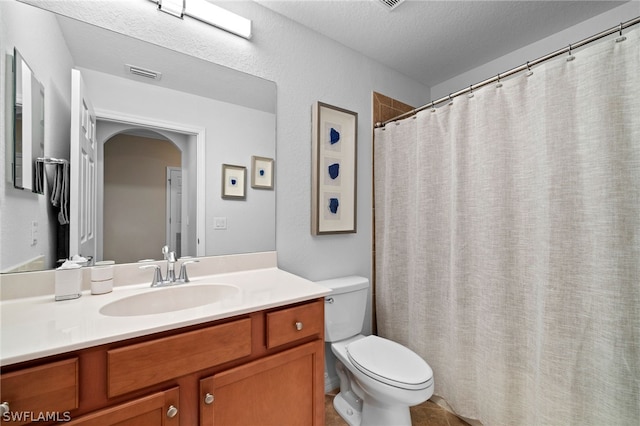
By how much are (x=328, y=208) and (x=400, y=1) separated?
125cm

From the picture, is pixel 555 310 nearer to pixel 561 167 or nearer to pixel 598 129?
pixel 561 167

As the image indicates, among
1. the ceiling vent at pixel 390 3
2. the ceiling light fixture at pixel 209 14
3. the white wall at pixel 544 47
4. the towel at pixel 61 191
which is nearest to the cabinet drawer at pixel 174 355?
the towel at pixel 61 191

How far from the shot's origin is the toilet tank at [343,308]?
1.64 metres

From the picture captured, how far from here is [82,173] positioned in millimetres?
1121

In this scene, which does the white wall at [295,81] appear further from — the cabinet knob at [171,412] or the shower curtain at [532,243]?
the cabinet knob at [171,412]

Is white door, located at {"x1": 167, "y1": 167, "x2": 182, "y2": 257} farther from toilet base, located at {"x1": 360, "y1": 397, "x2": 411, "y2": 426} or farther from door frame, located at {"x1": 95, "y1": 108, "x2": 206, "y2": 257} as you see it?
toilet base, located at {"x1": 360, "y1": 397, "x2": 411, "y2": 426}

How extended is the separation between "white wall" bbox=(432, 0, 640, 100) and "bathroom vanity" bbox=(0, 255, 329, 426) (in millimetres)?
2180

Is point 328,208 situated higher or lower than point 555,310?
higher

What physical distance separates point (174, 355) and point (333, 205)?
125cm

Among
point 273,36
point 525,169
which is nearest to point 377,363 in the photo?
point 525,169

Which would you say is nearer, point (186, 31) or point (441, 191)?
point (186, 31)

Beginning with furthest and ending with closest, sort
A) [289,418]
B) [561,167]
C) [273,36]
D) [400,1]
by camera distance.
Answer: [273,36] → [400,1] → [561,167] → [289,418]

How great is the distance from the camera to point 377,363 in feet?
4.57

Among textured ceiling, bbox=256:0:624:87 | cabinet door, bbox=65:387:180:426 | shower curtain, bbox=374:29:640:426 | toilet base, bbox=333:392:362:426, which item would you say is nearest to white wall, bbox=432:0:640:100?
textured ceiling, bbox=256:0:624:87
